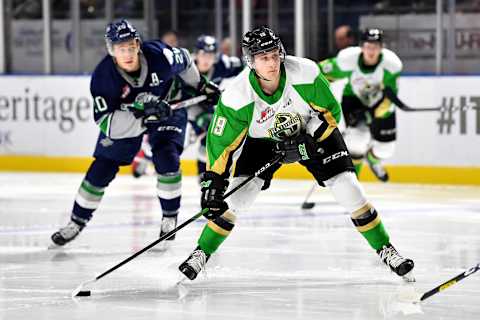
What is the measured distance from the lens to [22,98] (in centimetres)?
1138

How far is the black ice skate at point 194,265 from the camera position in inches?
205

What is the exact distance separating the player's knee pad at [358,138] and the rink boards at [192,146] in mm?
726

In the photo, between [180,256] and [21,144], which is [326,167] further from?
[21,144]

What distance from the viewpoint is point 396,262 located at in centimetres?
513

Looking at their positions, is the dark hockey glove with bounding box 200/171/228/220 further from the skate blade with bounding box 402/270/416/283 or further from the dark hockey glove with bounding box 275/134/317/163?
the skate blade with bounding box 402/270/416/283

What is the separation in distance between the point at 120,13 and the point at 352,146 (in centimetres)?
407

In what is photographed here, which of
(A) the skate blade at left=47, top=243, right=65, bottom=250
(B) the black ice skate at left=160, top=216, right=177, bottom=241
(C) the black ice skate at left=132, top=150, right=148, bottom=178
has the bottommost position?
(C) the black ice skate at left=132, top=150, right=148, bottom=178

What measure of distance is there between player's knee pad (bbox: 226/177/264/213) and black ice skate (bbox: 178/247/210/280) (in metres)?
0.23

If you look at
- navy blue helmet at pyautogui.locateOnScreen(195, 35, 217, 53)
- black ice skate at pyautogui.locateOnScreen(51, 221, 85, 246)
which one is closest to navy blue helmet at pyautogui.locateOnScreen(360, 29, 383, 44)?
navy blue helmet at pyautogui.locateOnScreen(195, 35, 217, 53)

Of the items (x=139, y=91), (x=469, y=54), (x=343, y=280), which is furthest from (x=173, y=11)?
(x=343, y=280)

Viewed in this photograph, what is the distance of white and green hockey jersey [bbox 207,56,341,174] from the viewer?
497 centimetres

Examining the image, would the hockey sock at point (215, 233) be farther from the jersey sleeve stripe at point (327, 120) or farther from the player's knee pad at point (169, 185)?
the player's knee pad at point (169, 185)

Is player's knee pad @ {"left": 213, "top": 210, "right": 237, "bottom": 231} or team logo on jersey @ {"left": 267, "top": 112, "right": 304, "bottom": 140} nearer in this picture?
team logo on jersey @ {"left": 267, "top": 112, "right": 304, "bottom": 140}

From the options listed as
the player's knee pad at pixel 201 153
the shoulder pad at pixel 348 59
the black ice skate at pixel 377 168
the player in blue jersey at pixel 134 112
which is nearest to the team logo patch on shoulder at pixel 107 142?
the player in blue jersey at pixel 134 112
